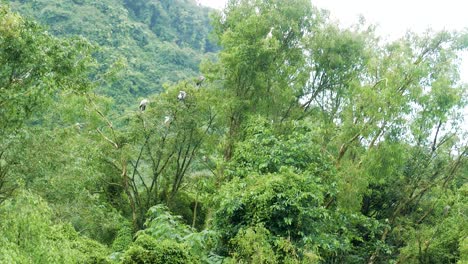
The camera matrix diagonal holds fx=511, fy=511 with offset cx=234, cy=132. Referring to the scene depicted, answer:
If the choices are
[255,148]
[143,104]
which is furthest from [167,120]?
[255,148]

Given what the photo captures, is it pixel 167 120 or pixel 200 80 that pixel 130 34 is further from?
pixel 167 120

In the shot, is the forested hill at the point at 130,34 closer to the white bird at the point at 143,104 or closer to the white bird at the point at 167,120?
the white bird at the point at 143,104

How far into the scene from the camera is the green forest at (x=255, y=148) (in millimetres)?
8555

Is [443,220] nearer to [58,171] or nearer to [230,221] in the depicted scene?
[230,221]

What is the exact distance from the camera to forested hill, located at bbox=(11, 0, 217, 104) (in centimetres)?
3578

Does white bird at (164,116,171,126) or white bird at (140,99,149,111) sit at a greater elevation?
white bird at (140,99,149,111)

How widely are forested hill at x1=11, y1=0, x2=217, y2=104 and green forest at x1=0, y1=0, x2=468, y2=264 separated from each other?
17.0 meters

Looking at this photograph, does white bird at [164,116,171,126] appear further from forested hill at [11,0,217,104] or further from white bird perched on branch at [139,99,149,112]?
forested hill at [11,0,217,104]

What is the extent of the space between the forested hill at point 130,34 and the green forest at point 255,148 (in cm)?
1699

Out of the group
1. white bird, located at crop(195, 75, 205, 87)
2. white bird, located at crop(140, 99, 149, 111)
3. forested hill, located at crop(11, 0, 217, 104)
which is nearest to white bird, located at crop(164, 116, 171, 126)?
Result: white bird, located at crop(140, 99, 149, 111)

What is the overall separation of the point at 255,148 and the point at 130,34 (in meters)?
34.4

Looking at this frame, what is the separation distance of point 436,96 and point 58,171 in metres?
8.72

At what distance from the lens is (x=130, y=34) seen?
43375 millimetres

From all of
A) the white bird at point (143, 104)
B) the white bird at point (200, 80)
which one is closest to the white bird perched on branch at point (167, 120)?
the white bird at point (143, 104)
